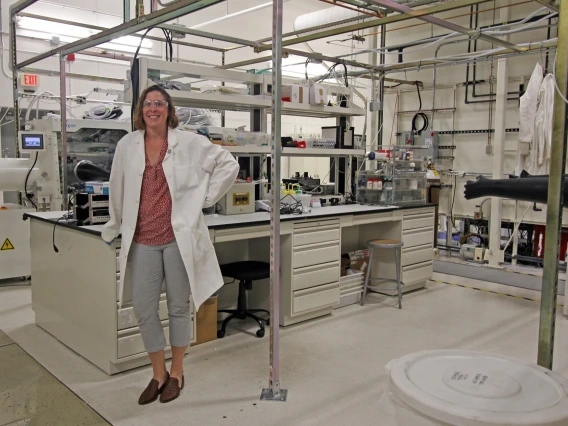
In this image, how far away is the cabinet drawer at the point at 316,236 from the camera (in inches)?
142

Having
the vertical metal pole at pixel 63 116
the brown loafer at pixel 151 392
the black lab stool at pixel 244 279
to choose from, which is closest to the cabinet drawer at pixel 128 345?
the brown loafer at pixel 151 392

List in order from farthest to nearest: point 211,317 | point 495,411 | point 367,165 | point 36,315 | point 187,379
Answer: point 367,165
point 36,315
point 211,317
point 187,379
point 495,411

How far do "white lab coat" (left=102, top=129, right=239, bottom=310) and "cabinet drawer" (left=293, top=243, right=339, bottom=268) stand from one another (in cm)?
113

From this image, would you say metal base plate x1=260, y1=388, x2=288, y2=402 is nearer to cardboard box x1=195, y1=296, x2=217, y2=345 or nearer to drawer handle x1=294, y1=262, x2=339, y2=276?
cardboard box x1=195, y1=296, x2=217, y2=345

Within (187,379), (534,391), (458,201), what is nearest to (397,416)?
(534,391)

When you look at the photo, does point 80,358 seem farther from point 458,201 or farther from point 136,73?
point 458,201

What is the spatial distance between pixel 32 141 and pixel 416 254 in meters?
3.56

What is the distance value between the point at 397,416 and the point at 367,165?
385 cm

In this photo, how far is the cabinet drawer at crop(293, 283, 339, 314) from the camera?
366 centimetres

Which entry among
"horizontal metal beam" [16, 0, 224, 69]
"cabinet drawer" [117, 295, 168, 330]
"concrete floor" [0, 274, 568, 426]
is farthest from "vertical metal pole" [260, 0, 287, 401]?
"cabinet drawer" [117, 295, 168, 330]

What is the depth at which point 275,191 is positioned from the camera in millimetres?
2436

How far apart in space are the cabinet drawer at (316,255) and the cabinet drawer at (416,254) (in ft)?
3.02

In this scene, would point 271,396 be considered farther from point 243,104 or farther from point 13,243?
point 13,243

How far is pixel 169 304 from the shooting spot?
2.53 metres
